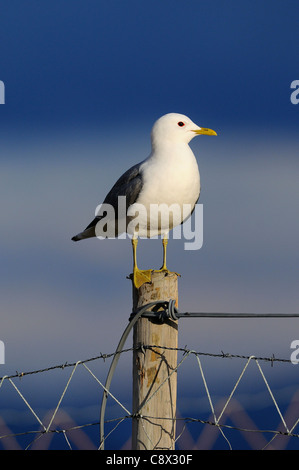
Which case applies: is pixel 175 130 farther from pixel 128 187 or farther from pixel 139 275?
pixel 139 275

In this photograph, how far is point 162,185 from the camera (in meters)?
9.11

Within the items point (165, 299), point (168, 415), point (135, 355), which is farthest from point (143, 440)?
point (165, 299)

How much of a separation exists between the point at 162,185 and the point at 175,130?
1047mm

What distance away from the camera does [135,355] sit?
6250 mm

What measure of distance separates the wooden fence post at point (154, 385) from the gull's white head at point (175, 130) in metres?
3.98

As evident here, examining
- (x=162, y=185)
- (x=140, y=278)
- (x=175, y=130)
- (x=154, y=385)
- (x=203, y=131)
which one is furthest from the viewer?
(x=203, y=131)

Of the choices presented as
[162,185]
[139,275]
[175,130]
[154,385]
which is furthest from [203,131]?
[154,385]

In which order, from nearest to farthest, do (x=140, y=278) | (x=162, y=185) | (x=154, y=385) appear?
(x=154, y=385)
(x=140, y=278)
(x=162, y=185)

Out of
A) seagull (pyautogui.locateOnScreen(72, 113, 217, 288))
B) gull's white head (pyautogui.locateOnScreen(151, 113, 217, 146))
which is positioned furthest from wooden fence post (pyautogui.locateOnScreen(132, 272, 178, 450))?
gull's white head (pyautogui.locateOnScreen(151, 113, 217, 146))

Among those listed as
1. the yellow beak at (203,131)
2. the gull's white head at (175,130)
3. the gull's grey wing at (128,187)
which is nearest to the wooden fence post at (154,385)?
the gull's grey wing at (128,187)

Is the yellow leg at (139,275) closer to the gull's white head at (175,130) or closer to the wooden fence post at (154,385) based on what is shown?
the wooden fence post at (154,385)

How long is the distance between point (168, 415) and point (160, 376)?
0.33 m
